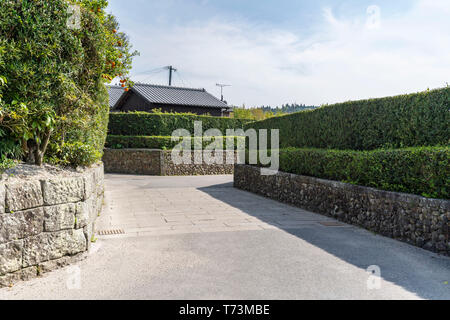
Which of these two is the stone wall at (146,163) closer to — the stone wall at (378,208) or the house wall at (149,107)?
the house wall at (149,107)

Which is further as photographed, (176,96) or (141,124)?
(176,96)

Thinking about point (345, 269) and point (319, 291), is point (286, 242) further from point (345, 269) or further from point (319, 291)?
point (319, 291)

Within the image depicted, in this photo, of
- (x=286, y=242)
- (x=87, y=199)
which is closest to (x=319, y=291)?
(x=286, y=242)

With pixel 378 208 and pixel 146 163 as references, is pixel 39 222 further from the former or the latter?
pixel 146 163

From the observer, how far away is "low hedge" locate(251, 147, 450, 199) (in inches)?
214

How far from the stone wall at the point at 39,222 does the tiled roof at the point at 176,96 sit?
887 inches

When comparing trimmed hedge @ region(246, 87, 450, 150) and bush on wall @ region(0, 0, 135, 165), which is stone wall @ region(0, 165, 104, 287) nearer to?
bush on wall @ region(0, 0, 135, 165)

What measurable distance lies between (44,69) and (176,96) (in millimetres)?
24950

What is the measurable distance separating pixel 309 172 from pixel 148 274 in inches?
247

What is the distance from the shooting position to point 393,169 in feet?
20.8

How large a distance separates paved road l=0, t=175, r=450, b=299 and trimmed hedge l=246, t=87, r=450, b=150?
2198 mm

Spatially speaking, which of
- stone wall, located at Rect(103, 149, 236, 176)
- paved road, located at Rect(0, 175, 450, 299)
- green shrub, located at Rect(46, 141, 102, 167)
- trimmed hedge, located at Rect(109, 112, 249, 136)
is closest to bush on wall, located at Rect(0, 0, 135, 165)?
green shrub, located at Rect(46, 141, 102, 167)

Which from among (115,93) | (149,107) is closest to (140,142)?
(149,107)

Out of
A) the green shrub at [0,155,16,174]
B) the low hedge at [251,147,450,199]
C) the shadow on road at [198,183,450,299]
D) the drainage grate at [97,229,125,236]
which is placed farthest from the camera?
the drainage grate at [97,229,125,236]
